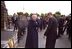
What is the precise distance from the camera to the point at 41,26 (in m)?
4.65

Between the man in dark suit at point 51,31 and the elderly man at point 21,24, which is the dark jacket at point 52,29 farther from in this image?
the elderly man at point 21,24

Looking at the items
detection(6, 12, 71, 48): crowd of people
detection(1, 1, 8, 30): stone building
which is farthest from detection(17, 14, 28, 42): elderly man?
detection(1, 1, 8, 30): stone building

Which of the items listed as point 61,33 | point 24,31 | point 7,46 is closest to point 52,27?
point 61,33

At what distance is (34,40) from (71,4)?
0.94m

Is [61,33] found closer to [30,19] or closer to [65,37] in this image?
[65,37]

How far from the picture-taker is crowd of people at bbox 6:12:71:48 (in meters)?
4.62

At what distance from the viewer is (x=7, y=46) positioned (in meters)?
4.75

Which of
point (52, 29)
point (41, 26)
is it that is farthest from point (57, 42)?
point (41, 26)

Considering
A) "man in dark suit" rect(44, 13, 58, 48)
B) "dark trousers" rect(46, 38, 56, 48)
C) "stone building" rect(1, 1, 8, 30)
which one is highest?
"stone building" rect(1, 1, 8, 30)

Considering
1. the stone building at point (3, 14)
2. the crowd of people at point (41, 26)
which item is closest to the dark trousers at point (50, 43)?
the crowd of people at point (41, 26)

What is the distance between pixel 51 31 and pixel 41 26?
0.72 feet

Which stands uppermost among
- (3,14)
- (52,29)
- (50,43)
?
(3,14)

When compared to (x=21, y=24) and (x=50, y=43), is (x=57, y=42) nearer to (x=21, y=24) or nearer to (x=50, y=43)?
(x=50, y=43)

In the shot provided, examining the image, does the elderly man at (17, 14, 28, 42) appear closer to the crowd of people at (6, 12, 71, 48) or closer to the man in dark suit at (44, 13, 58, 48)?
the crowd of people at (6, 12, 71, 48)
